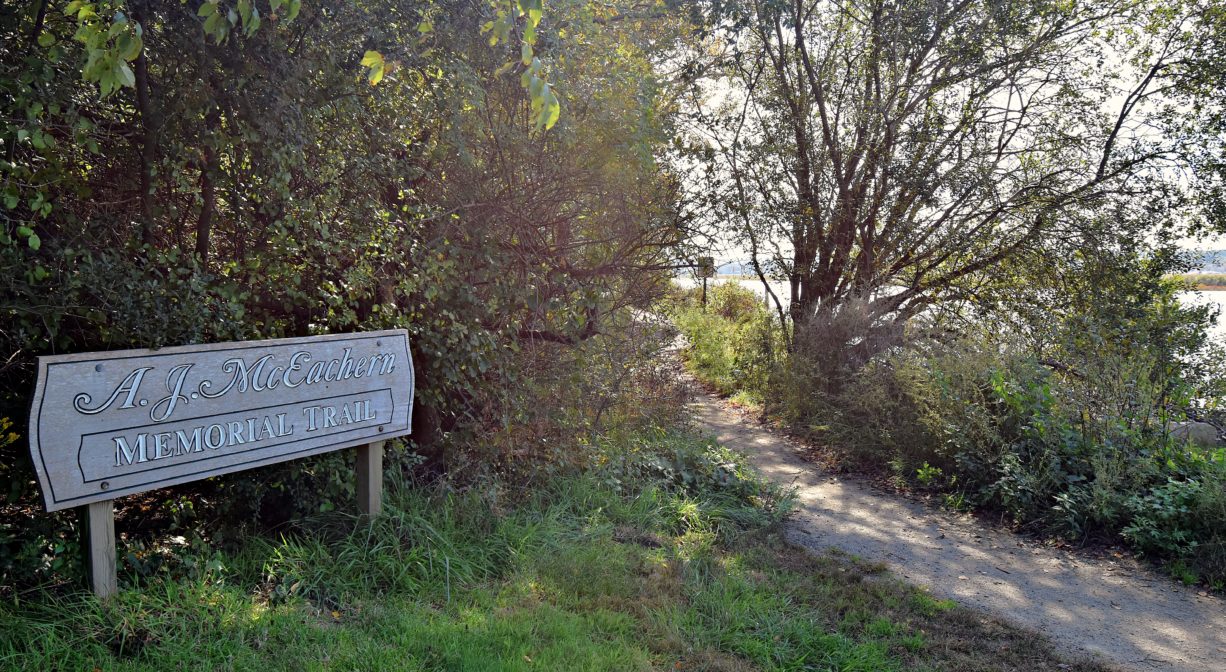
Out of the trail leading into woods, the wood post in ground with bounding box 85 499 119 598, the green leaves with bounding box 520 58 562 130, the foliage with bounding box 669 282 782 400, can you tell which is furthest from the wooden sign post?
the foliage with bounding box 669 282 782 400

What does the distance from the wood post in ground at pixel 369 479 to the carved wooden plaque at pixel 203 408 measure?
0.10 metres

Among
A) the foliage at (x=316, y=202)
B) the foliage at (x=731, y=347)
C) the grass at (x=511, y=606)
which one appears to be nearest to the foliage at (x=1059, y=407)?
the foliage at (x=731, y=347)

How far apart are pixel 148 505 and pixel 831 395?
794 cm

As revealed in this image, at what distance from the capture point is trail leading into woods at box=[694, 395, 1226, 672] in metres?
4.24

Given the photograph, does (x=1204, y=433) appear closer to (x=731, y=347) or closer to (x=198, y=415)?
(x=731, y=347)

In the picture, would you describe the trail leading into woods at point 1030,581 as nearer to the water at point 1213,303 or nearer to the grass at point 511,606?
the grass at point 511,606

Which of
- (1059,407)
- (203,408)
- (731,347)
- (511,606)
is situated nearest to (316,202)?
(203,408)

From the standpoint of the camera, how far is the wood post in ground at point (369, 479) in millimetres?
4453

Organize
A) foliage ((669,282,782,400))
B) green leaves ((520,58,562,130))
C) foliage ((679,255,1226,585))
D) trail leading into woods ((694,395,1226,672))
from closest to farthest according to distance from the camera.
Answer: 1. green leaves ((520,58,562,130))
2. trail leading into woods ((694,395,1226,672))
3. foliage ((679,255,1226,585))
4. foliage ((669,282,782,400))

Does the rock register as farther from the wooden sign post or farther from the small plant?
the wooden sign post

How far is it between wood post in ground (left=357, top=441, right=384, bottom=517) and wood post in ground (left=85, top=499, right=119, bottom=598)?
4.43 feet

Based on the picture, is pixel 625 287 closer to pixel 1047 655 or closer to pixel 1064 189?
pixel 1047 655

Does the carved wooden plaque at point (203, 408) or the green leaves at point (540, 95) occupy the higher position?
the green leaves at point (540, 95)

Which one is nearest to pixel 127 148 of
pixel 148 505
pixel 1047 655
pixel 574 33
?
pixel 148 505
